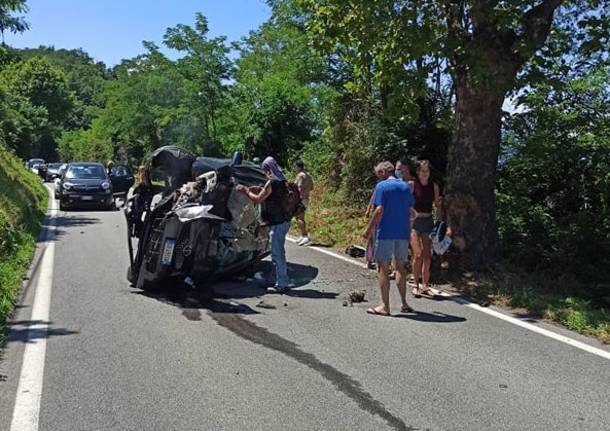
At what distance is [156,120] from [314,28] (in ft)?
93.7

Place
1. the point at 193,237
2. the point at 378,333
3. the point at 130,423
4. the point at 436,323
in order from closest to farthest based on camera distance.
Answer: the point at 130,423 → the point at 378,333 → the point at 436,323 → the point at 193,237

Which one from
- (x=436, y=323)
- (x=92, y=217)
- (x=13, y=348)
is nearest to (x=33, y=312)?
(x=13, y=348)

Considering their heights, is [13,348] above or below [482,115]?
below

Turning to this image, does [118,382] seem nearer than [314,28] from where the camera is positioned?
Yes

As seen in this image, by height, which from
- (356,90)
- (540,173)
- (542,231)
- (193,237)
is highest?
(356,90)

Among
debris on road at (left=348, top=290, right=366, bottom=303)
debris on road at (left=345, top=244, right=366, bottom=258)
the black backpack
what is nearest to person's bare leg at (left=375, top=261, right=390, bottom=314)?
debris on road at (left=348, top=290, right=366, bottom=303)

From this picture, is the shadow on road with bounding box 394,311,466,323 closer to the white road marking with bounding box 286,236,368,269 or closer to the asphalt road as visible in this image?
the asphalt road

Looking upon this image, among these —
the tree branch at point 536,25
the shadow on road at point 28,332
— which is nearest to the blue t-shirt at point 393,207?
the tree branch at point 536,25

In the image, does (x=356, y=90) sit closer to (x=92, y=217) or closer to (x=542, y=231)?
(x=542, y=231)

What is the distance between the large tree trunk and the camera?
32.5 feet

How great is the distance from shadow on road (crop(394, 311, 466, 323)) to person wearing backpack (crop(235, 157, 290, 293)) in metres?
1.97

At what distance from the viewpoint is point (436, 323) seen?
23.8ft

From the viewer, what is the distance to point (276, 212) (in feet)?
29.3

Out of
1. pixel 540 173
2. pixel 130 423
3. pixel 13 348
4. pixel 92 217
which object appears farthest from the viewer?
pixel 92 217
